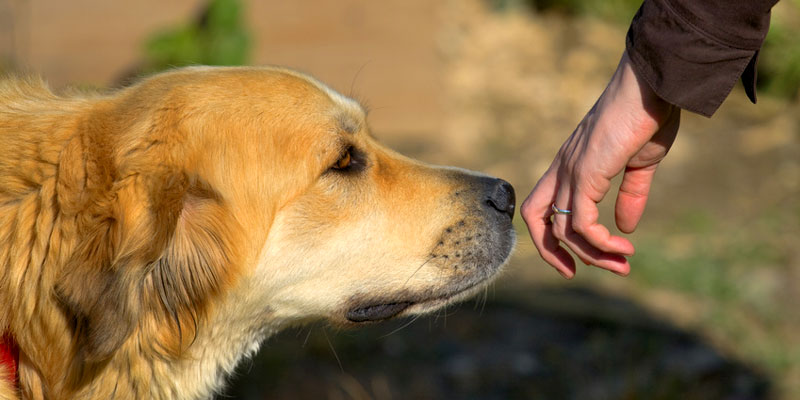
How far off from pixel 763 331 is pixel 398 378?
217 cm

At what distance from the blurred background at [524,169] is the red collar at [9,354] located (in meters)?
1.14

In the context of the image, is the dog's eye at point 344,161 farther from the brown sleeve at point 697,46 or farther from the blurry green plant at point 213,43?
the blurry green plant at point 213,43

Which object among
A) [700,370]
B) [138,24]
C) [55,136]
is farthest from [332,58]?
[55,136]

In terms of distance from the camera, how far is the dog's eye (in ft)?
9.27

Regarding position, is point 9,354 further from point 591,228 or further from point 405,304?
point 591,228

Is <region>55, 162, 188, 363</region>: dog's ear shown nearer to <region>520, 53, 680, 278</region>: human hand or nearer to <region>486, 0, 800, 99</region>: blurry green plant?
<region>520, 53, 680, 278</region>: human hand

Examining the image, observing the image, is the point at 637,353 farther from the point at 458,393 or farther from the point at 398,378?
the point at 398,378

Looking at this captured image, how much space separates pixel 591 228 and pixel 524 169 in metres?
4.51

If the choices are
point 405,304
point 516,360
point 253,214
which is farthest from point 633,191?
point 516,360

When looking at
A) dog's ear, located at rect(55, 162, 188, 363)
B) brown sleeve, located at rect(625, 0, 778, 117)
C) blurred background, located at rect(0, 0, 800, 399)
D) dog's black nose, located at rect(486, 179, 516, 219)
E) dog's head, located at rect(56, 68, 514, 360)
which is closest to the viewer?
brown sleeve, located at rect(625, 0, 778, 117)

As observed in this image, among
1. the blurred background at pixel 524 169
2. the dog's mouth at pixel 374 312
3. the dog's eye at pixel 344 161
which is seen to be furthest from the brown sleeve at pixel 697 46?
the blurred background at pixel 524 169

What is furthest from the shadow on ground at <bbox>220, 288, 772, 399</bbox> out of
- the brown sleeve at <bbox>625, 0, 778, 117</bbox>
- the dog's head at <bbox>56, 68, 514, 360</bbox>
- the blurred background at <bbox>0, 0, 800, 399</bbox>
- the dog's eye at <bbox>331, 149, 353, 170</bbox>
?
the brown sleeve at <bbox>625, 0, 778, 117</bbox>

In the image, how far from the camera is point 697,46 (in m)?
2.05

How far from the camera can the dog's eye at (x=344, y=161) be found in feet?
9.27
